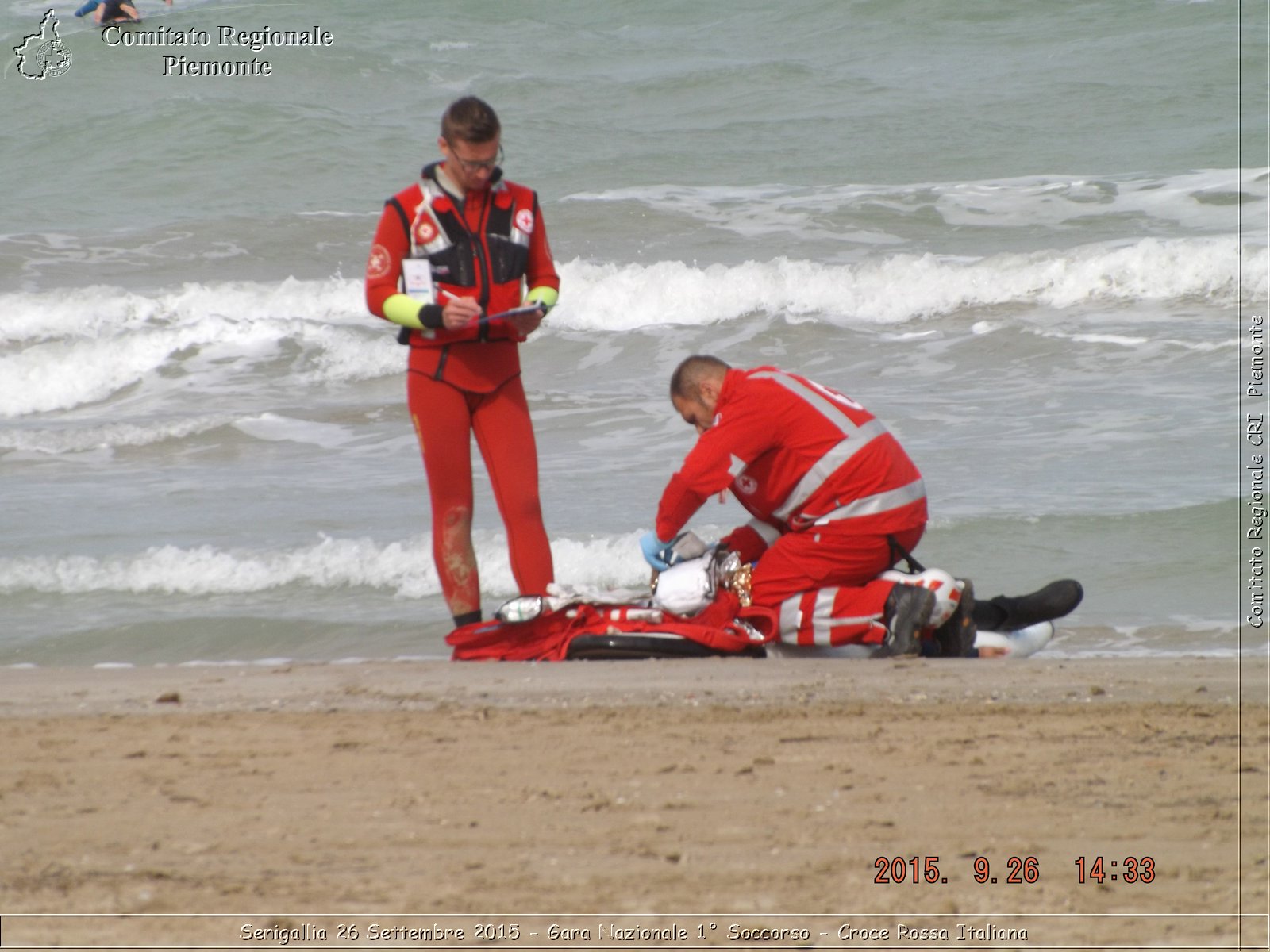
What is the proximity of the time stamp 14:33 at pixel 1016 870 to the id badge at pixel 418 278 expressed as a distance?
2598mm

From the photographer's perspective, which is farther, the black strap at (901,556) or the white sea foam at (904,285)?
the white sea foam at (904,285)

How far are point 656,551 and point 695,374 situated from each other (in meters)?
0.64

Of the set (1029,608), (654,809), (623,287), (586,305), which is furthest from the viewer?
(623,287)

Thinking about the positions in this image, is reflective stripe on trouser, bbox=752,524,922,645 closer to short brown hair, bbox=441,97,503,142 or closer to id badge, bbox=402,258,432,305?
id badge, bbox=402,258,432,305

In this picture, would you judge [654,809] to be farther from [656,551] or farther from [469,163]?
[469,163]

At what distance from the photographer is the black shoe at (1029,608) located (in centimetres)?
496

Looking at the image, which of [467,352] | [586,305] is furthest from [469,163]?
[586,305]

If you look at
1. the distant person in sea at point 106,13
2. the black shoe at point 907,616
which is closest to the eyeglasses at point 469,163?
the black shoe at point 907,616

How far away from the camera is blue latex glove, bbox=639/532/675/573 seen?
4871 millimetres

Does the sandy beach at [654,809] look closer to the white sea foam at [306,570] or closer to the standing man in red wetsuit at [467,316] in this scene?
the standing man in red wetsuit at [467,316]

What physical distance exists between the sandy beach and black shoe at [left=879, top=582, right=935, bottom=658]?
165mm

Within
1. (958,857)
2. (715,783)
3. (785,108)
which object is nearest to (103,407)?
(715,783)

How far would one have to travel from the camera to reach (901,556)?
4.89 m

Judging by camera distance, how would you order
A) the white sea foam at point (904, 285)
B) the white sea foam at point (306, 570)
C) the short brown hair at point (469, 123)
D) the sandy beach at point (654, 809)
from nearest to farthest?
the sandy beach at point (654, 809) < the short brown hair at point (469, 123) < the white sea foam at point (306, 570) < the white sea foam at point (904, 285)
